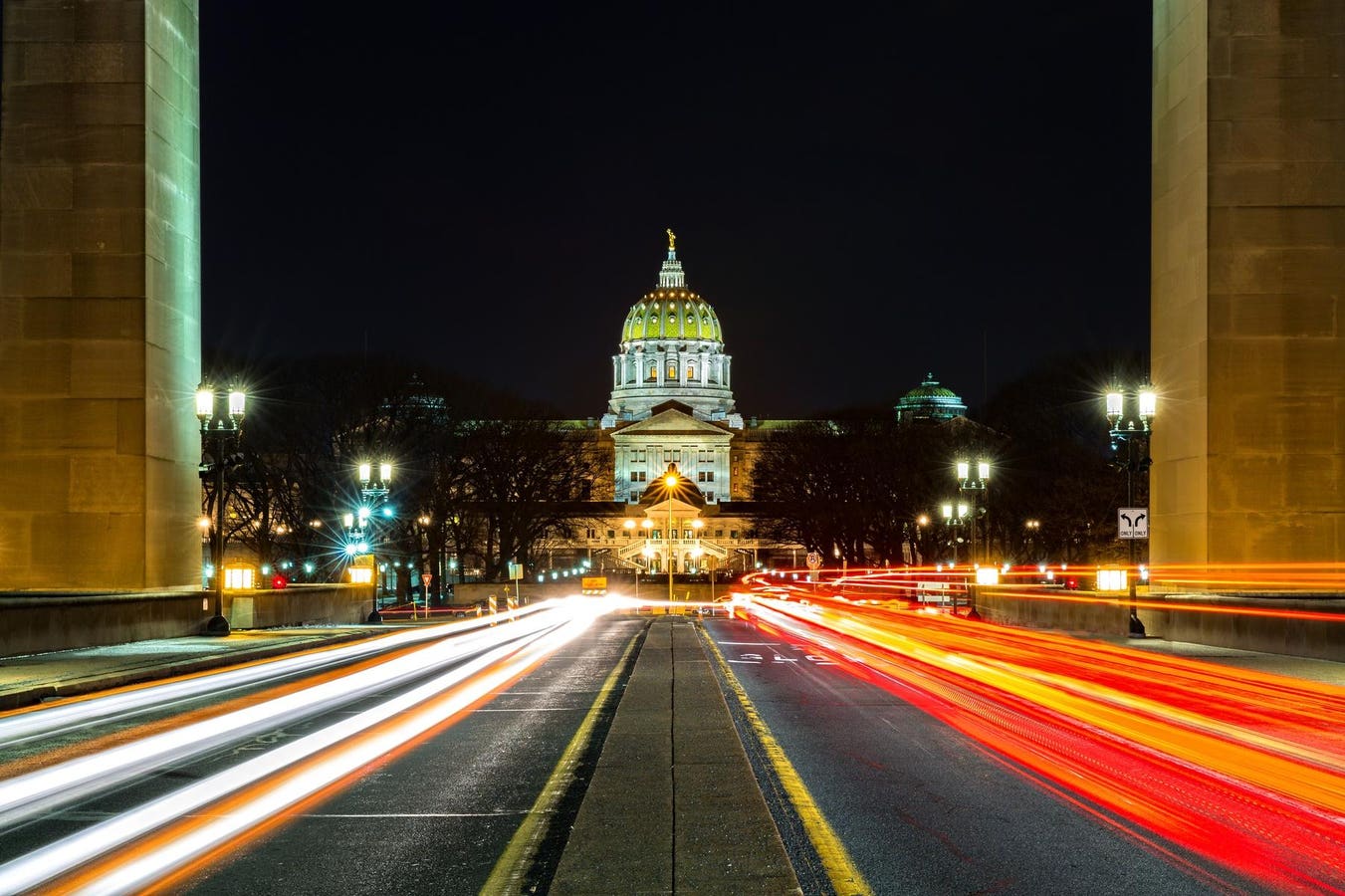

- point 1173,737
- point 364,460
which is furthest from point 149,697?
point 364,460

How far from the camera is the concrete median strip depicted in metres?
7.54

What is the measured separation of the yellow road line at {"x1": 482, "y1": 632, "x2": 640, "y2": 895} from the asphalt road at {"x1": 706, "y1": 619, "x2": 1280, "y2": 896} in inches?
53.1

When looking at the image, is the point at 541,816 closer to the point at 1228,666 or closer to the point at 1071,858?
the point at 1071,858

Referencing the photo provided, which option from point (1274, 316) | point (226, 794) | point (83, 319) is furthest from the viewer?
point (83, 319)

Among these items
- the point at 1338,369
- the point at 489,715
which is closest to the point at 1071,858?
the point at 489,715

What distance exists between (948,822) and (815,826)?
2.63 feet

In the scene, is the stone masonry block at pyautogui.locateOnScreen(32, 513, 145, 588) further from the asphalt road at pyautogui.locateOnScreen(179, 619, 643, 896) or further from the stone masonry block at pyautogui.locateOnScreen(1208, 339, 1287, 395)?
the stone masonry block at pyautogui.locateOnScreen(1208, 339, 1287, 395)

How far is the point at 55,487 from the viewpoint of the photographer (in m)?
28.8

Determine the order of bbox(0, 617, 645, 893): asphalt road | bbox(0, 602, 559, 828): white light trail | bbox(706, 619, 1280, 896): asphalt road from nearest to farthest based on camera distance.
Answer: bbox(706, 619, 1280, 896): asphalt road → bbox(0, 617, 645, 893): asphalt road → bbox(0, 602, 559, 828): white light trail

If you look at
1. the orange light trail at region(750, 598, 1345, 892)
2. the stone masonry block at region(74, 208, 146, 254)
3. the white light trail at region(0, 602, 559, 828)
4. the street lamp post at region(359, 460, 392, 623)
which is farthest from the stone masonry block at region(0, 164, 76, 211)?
the street lamp post at region(359, 460, 392, 623)

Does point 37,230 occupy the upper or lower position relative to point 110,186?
lower

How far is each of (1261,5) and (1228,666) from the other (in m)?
13.3

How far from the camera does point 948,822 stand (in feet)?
31.3

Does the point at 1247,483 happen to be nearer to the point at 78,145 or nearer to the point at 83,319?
the point at 83,319
